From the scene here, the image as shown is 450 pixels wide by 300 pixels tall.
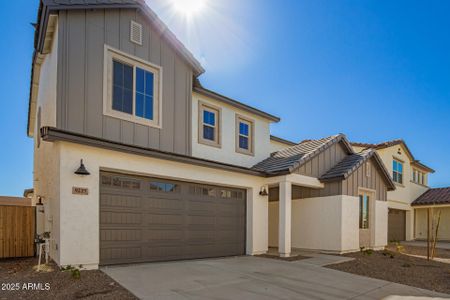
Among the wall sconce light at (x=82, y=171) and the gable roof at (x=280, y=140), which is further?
the gable roof at (x=280, y=140)

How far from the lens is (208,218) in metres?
10.5

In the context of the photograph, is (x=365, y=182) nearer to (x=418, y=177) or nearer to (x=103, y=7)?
(x=103, y=7)

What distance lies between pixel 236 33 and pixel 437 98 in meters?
12.3

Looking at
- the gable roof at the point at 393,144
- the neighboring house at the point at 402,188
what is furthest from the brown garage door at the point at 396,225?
the gable roof at the point at 393,144

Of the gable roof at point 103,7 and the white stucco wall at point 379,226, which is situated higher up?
the gable roof at point 103,7

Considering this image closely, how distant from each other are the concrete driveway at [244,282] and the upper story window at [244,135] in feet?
16.9

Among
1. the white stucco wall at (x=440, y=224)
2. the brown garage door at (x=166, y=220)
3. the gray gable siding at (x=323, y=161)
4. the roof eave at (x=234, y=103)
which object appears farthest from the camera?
the white stucco wall at (x=440, y=224)

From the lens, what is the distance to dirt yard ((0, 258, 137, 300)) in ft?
18.8

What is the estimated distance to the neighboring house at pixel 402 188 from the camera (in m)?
21.2

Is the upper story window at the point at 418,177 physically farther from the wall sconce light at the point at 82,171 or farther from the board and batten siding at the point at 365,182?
the wall sconce light at the point at 82,171

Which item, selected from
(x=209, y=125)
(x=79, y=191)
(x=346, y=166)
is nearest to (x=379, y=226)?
(x=346, y=166)

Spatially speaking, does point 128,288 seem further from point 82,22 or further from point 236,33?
point 236,33

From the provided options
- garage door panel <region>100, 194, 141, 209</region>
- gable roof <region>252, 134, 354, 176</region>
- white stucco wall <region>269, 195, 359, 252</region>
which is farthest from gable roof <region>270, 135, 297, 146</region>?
garage door panel <region>100, 194, 141, 209</region>

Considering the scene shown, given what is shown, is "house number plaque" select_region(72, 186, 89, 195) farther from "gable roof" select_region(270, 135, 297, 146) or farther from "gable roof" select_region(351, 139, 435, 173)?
"gable roof" select_region(351, 139, 435, 173)
